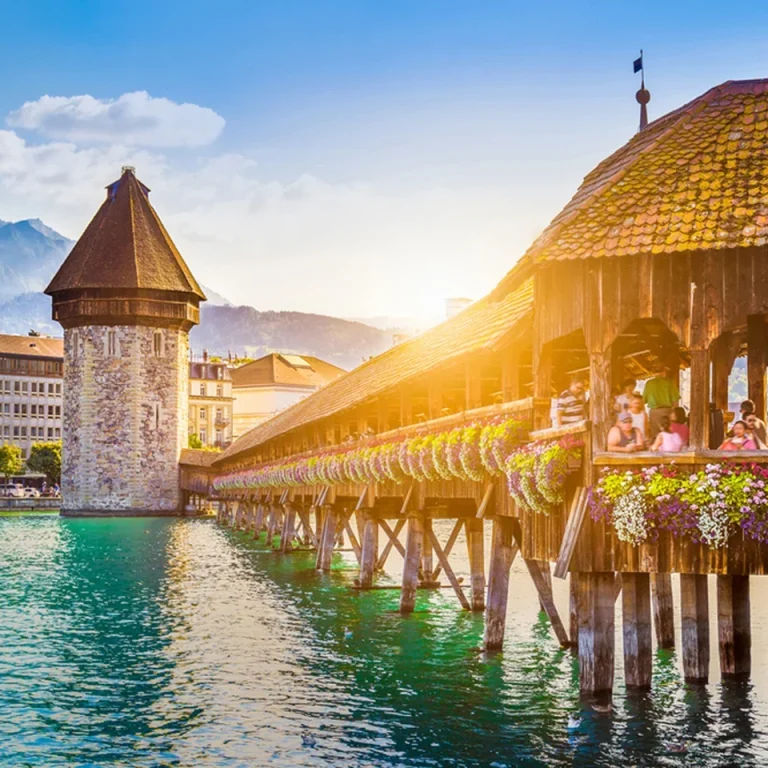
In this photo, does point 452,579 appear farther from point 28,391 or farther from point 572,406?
point 28,391

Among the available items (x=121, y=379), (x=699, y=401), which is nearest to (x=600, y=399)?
(x=699, y=401)

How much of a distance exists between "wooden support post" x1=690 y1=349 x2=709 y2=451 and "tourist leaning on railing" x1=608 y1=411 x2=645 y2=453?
0.48 meters

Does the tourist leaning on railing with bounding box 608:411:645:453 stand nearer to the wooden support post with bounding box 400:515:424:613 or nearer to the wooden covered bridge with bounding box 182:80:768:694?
the wooden covered bridge with bounding box 182:80:768:694

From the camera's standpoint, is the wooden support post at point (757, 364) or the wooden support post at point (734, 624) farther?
the wooden support post at point (757, 364)

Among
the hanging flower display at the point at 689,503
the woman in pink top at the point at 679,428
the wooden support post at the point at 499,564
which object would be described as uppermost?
the woman in pink top at the point at 679,428

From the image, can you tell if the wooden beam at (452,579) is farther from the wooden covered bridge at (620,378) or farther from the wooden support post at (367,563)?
the wooden covered bridge at (620,378)

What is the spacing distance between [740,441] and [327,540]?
1960 centimetres

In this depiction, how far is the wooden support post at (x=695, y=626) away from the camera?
44.4ft

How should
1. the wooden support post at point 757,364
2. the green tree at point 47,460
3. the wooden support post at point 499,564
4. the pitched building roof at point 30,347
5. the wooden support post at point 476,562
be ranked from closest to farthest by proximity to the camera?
1. the wooden support post at point 757,364
2. the wooden support post at point 499,564
3. the wooden support post at point 476,562
4. the green tree at point 47,460
5. the pitched building roof at point 30,347

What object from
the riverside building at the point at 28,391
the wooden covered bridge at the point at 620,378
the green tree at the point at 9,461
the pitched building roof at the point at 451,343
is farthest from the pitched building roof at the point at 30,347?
the wooden covered bridge at the point at 620,378

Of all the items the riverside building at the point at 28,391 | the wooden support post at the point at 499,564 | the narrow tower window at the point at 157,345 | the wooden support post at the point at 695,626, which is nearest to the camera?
the wooden support post at the point at 695,626

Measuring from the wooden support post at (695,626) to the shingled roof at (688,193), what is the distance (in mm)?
3646

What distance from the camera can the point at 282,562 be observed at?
34.7 meters

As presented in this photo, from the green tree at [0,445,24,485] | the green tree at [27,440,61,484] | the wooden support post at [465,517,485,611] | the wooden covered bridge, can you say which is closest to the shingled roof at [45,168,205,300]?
the green tree at [0,445,24,485]
